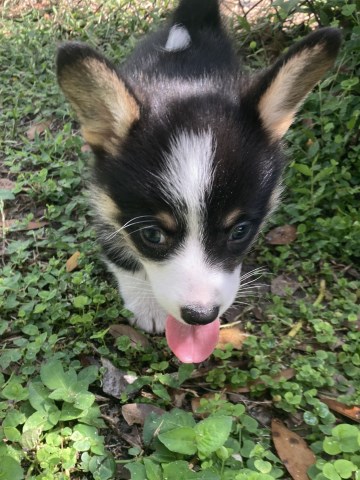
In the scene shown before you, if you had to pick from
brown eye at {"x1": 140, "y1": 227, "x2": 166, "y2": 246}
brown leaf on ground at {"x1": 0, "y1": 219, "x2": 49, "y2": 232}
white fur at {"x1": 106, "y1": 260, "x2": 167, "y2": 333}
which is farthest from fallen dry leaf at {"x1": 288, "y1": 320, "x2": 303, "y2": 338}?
brown leaf on ground at {"x1": 0, "y1": 219, "x2": 49, "y2": 232}

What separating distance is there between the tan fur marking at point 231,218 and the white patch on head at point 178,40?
53.5 inches

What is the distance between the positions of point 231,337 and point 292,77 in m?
1.17

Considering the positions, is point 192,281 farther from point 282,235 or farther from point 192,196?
point 282,235

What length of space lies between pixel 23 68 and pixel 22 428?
10.7ft

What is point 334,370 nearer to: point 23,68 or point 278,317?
point 278,317

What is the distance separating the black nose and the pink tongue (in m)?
0.33

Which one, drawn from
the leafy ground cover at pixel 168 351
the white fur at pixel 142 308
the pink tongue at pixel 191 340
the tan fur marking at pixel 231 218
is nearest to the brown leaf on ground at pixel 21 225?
the leafy ground cover at pixel 168 351

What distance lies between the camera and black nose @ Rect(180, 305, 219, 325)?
6.07 ft

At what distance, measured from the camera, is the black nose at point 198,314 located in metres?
1.85

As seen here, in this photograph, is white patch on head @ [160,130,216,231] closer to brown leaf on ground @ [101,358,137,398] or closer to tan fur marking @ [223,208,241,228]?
tan fur marking @ [223,208,241,228]

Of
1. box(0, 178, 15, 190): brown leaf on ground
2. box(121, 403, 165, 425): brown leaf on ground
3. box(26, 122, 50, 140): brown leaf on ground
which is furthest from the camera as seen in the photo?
box(26, 122, 50, 140): brown leaf on ground

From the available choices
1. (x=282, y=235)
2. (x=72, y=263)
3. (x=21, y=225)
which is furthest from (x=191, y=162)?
(x=21, y=225)

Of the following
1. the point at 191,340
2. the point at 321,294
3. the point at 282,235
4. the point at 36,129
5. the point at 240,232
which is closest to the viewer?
the point at 240,232

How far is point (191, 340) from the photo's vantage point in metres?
2.26
